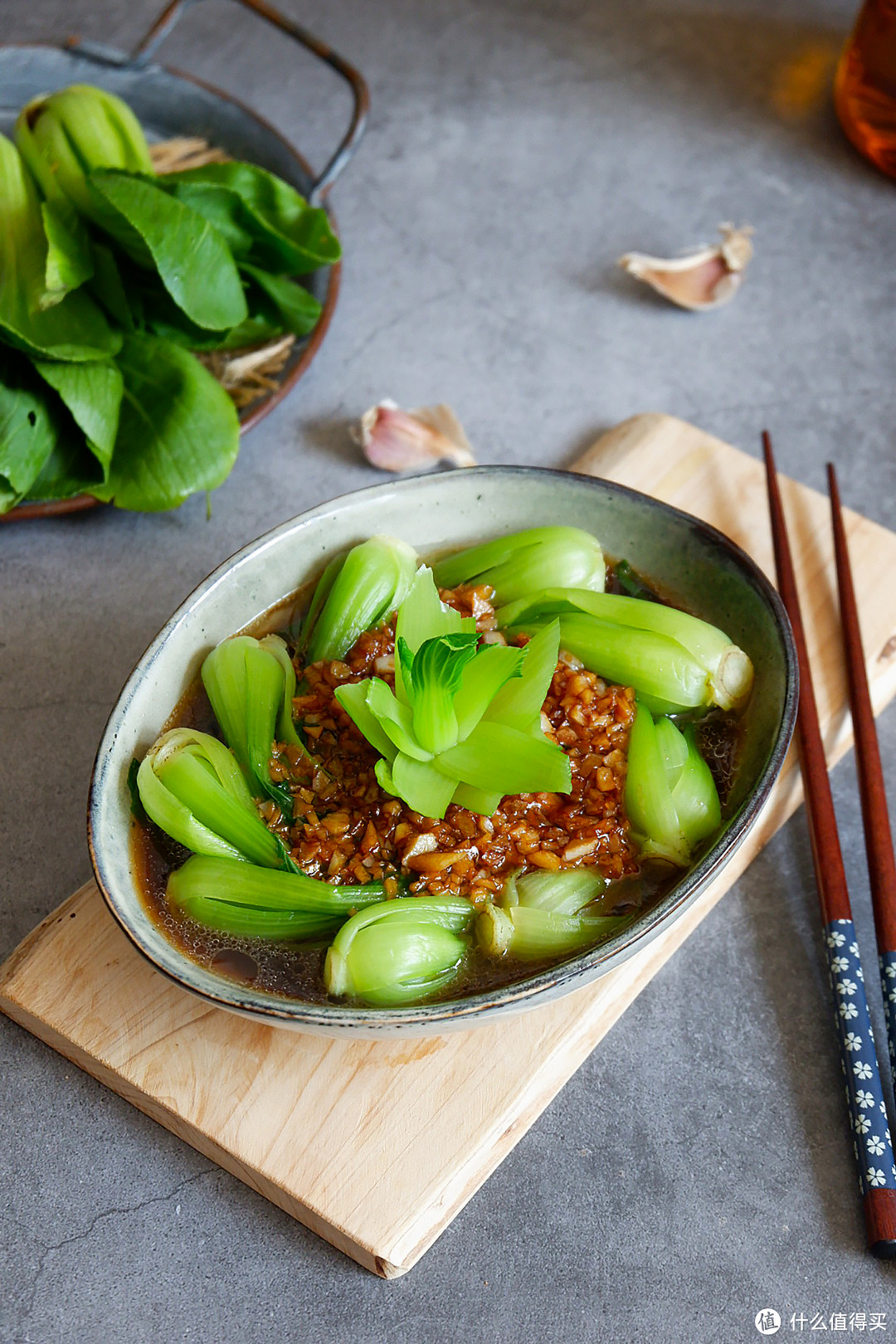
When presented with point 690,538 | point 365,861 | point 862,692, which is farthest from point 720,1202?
point 690,538

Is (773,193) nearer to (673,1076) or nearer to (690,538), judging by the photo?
(690,538)

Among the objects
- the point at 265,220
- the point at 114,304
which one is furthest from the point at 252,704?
the point at 265,220

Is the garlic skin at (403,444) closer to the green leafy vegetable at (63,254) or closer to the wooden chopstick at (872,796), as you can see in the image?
the green leafy vegetable at (63,254)

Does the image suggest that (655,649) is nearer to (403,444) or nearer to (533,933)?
(533,933)

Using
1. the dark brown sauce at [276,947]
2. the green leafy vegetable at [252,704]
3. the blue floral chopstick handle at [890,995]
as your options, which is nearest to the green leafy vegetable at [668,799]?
the dark brown sauce at [276,947]

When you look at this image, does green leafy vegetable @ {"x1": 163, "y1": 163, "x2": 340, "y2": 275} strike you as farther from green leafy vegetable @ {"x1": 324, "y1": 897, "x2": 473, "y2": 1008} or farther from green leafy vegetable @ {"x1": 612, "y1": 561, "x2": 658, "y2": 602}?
green leafy vegetable @ {"x1": 324, "y1": 897, "x2": 473, "y2": 1008}

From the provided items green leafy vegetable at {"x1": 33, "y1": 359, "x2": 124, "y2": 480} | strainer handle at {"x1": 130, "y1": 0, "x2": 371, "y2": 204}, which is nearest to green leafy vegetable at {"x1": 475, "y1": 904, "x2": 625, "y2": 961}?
green leafy vegetable at {"x1": 33, "y1": 359, "x2": 124, "y2": 480}
